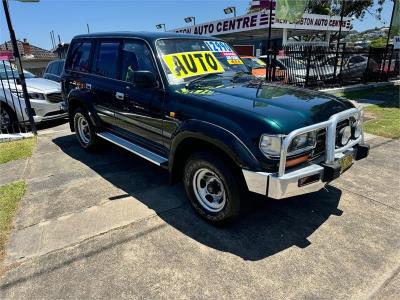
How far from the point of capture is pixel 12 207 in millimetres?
4051

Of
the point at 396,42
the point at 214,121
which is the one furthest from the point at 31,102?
the point at 396,42

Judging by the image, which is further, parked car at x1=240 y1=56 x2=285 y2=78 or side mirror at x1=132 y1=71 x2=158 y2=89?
parked car at x1=240 y1=56 x2=285 y2=78

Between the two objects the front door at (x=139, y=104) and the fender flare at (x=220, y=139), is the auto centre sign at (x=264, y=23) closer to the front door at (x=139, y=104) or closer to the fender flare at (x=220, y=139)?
the front door at (x=139, y=104)

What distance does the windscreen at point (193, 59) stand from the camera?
3975mm

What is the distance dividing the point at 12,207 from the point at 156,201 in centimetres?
175

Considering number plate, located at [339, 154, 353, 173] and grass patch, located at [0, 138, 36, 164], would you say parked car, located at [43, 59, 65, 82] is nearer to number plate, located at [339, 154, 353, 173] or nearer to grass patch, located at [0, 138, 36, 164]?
grass patch, located at [0, 138, 36, 164]

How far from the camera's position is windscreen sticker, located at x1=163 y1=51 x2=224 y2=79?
3990mm

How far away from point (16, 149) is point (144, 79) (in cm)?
399

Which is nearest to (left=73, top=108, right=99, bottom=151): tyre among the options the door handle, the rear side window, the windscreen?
the rear side window

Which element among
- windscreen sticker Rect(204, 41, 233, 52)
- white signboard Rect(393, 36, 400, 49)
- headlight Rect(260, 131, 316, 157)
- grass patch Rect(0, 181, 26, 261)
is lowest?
grass patch Rect(0, 181, 26, 261)

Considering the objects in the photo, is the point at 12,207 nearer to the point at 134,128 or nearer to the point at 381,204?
the point at 134,128

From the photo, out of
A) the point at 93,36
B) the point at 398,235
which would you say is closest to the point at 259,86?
the point at 398,235

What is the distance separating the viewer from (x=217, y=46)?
468 cm

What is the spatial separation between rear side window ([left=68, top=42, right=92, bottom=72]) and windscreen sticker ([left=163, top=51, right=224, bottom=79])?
2057 millimetres
